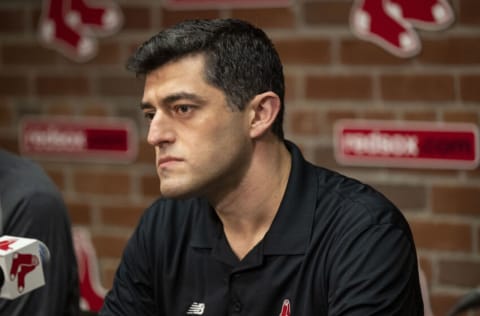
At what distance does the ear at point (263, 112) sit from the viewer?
1718 millimetres

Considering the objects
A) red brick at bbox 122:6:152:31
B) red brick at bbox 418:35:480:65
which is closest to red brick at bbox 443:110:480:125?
red brick at bbox 418:35:480:65

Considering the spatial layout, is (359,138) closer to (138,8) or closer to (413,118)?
(413,118)

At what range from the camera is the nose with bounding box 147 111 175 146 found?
1639 mm

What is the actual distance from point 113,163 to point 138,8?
52cm

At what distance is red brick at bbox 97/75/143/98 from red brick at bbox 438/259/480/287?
1.11 meters

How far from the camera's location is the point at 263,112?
5.68ft

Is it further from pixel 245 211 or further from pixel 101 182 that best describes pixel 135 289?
pixel 101 182

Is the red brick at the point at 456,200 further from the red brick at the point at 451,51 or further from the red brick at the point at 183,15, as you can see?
the red brick at the point at 183,15

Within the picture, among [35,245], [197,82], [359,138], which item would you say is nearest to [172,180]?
[197,82]

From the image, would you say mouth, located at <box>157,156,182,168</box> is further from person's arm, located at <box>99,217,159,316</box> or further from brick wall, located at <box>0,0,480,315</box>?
brick wall, located at <box>0,0,480,315</box>

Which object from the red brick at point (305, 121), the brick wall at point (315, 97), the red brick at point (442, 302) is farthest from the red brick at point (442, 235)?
the red brick at point (305, 121)

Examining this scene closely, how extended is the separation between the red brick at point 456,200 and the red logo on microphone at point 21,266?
1459mm

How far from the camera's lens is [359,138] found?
8.50ft

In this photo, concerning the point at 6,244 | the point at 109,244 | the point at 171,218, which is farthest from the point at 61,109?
the point at 6,244
